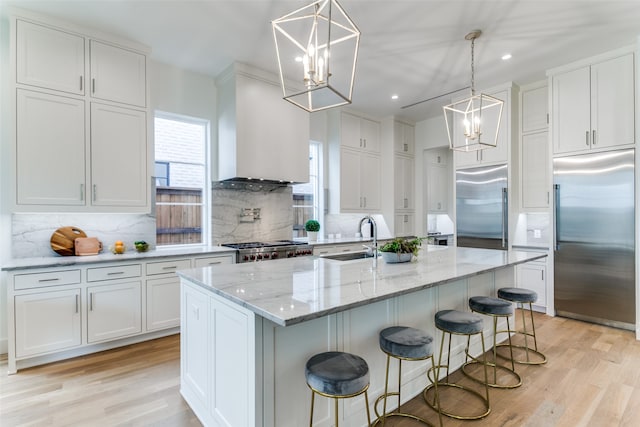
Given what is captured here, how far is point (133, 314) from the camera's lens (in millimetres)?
3289

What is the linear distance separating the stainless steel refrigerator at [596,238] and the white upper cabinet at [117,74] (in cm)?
519

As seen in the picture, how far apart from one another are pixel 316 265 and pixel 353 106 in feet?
12.5

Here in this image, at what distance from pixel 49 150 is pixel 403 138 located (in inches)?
214

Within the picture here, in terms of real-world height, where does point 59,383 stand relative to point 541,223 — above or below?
below

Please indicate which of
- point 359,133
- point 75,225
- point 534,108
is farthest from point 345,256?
point 534,108

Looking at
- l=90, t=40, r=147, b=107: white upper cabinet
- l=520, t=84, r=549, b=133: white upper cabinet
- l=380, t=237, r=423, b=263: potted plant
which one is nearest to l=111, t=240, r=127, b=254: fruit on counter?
l=90, t=40, r=147, b=107: white upper cabinet

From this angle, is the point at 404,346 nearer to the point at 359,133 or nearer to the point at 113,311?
the point at 113,311

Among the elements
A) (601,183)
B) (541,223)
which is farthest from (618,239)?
(541,223)

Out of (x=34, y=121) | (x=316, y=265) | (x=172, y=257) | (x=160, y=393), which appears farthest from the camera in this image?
(x=172, y=257)

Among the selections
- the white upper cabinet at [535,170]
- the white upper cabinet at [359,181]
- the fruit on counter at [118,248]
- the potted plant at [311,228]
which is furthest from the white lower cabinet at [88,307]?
the white upper cabinet at [535,170]

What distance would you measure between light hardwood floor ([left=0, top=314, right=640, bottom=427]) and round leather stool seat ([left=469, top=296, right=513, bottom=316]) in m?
0.58

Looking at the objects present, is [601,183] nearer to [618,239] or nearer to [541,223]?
[618,239]

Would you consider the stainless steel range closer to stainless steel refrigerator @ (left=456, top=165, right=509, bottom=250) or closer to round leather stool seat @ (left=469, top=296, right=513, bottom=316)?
round leather stool seat @ (left=469, top=296, right=513, bottom=316)

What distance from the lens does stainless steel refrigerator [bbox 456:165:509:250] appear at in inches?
183
